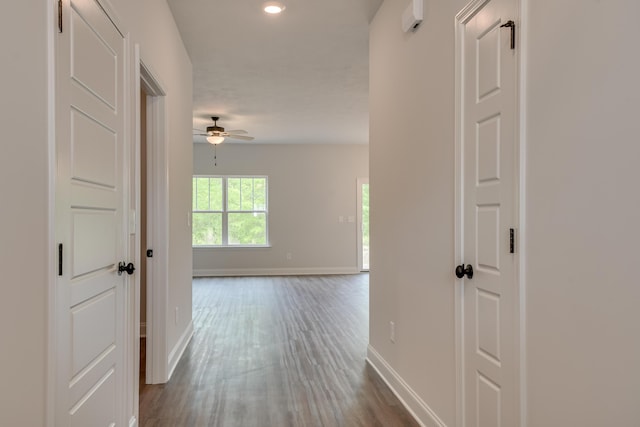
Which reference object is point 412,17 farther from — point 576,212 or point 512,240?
point 576,212

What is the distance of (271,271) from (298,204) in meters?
1.44

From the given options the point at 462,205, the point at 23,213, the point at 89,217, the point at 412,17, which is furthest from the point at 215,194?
the point at 23,213

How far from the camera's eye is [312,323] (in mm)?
4777

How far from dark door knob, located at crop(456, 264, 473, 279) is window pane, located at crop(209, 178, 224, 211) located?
7.21 metres

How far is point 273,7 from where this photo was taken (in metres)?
3.08

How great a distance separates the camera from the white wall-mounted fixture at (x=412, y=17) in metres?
2.38

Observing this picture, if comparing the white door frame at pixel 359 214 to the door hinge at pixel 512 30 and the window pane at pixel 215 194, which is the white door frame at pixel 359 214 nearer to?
the window pane at pixel 215 194

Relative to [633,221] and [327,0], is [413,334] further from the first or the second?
[327,0]

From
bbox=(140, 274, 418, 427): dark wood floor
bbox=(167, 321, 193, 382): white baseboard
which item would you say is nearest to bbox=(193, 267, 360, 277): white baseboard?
bbox=(140, 274, 418, 427): dark wood floor

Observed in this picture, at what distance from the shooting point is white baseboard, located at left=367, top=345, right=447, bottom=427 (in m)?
2.29

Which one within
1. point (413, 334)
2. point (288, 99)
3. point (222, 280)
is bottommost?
point (222, 280)

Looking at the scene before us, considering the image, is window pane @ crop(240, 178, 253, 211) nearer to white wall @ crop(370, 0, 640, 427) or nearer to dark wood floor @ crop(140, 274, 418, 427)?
dark wood floor @ crop(140, 274, 418, 427)

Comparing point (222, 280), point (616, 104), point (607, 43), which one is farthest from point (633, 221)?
point (222, 280)

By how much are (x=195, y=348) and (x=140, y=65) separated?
96.9 inches
